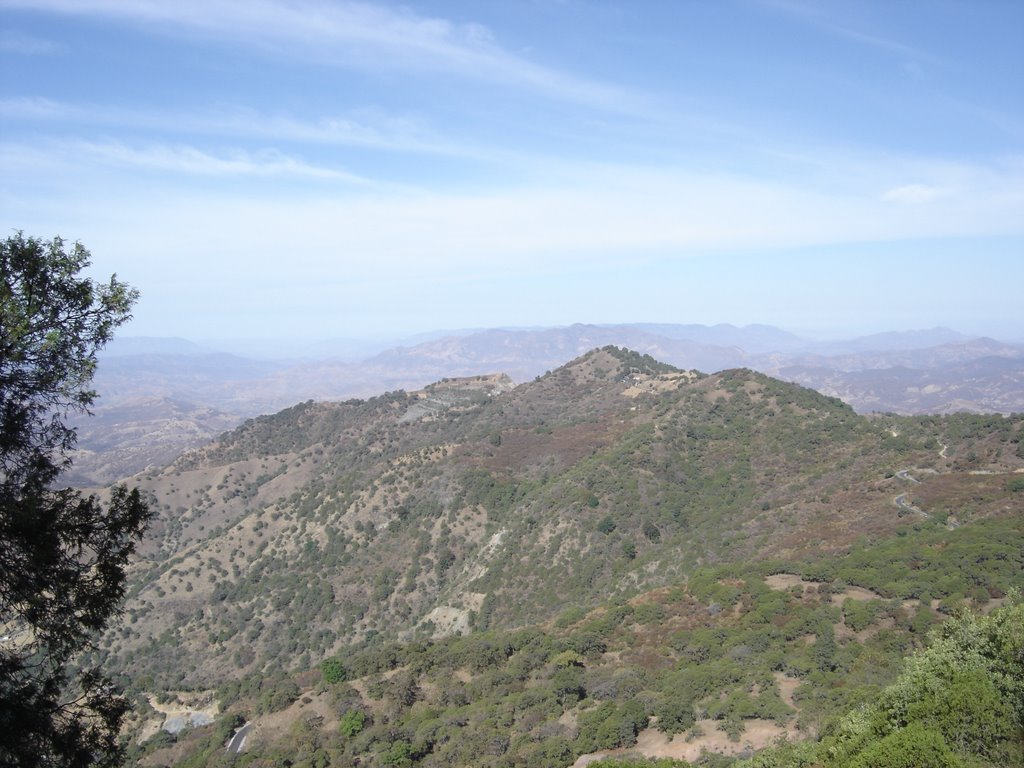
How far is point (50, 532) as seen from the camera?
8.61 metres

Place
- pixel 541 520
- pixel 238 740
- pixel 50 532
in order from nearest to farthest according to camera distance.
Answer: pixel 50 532 → pixel 238 740 → pixel 541 520

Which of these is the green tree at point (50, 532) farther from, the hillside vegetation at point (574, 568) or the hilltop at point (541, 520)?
the hilltop at point (541, 520)

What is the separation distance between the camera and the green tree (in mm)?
8367

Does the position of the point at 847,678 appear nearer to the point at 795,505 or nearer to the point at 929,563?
the point at 929,563

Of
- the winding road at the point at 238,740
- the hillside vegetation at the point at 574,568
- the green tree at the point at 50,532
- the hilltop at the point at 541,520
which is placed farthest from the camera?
the hilltop at the point at 541,520

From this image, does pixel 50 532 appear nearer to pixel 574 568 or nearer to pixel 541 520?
pixel 574 568

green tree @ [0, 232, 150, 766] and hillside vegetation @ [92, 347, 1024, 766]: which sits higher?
green tree @ [0, 232, 150, 766]

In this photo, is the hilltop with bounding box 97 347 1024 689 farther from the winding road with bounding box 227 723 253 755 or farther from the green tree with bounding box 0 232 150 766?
the green tree with bounding box 0 232 150 766

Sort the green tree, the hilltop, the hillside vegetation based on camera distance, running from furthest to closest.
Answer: the hilltop < the hillside vegetation < the green tree

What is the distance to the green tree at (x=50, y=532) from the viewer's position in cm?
837

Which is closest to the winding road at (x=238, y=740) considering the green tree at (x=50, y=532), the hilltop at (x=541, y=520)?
the hilltop at (x=541, y=520)

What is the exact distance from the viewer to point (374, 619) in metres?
53.5

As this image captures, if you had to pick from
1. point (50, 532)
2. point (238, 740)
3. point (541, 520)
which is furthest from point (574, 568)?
point (50, 532)

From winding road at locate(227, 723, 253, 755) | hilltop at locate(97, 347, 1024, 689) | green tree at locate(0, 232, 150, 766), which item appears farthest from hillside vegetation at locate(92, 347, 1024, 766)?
green tree at locate(0, 232, 150, 766)
